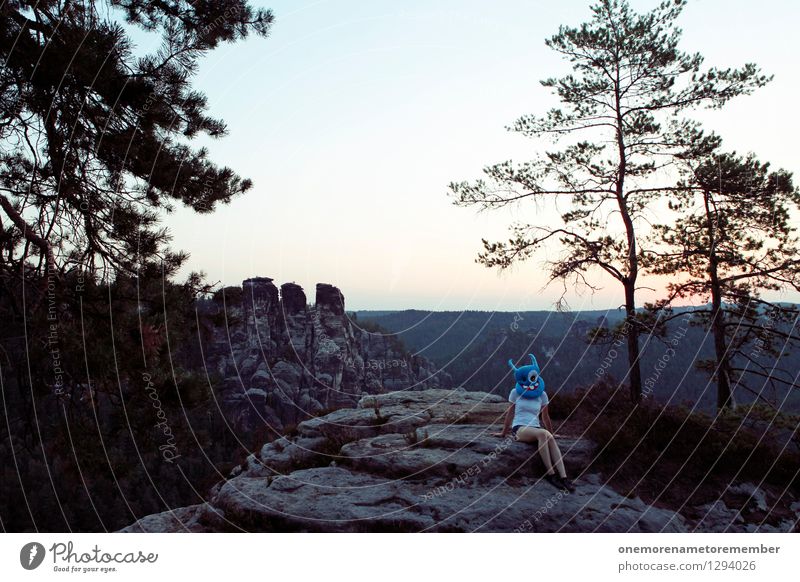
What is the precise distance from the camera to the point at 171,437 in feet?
22.3

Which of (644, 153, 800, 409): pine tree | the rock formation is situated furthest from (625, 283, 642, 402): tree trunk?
the rock formation

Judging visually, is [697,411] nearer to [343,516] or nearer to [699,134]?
[699,134]

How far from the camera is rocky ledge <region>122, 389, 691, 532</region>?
720 cm

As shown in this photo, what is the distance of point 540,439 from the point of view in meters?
8.15

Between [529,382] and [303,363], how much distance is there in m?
91.4

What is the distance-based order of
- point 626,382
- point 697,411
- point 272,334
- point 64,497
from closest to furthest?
point 697,411
point 626,382
point 64,497
point 272,334

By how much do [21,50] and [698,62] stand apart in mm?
11971

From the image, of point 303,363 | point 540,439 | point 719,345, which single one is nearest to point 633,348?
point 719,345

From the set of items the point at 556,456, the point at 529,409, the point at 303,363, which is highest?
the point at 529,409
